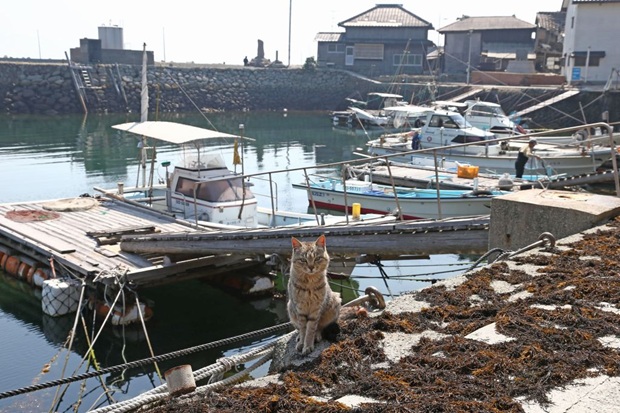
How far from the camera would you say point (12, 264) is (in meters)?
18.3

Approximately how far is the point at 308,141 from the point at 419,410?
52.1 m

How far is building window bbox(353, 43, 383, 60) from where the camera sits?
83062mm

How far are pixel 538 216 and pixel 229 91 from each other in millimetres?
72091

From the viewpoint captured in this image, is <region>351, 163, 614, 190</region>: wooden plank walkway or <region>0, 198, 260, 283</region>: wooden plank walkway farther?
<region>351, 163, 614, 190</region>: wooden plank walkway

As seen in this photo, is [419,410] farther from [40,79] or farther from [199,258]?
[40,79]

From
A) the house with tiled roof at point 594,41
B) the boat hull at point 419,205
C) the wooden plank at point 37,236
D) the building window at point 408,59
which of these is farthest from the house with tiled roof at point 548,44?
the wooden plank at point 37,236

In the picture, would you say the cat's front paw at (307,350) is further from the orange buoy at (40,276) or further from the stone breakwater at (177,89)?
the stone breakwater at (177,89)

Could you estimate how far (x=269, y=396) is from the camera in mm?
5059

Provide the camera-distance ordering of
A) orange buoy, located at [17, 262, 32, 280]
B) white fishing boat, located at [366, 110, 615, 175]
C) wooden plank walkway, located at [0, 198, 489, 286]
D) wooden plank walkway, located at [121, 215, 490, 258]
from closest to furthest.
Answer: wooden plank walkway, located at [121, 215, 490, 258] → wooden plank walkway, located at [0, 198, 489, 286] → orange buoy, located at [17, 262, 32, 280] → white fishing boat, located at [366, 110, 615, 175]

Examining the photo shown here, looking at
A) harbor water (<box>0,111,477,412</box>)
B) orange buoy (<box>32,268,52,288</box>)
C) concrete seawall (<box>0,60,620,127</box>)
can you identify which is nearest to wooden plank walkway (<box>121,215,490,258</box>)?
harbor water (<box>0,111,477,412</box>)

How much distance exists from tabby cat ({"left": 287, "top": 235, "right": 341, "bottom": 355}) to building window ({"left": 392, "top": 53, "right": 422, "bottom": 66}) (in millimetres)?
78406

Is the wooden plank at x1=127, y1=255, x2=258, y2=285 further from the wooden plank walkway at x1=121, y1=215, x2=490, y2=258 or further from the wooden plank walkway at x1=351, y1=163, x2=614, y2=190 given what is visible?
the wooden plank walkway at x1=351, y1=163, x2=614, y2=190

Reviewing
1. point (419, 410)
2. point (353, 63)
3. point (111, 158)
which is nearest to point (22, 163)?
point (111, 158)

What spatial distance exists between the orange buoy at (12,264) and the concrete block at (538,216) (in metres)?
13.2
